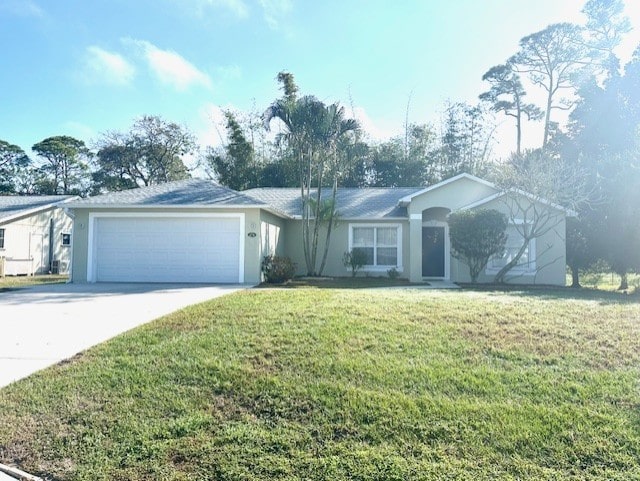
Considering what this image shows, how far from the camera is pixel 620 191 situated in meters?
14.2

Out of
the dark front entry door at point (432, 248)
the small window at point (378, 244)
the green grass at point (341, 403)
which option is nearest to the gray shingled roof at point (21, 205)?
the small window at point (378, 244)

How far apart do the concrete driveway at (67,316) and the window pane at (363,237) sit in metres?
7.51

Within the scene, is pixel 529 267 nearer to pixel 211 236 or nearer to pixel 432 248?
pixel 432 248

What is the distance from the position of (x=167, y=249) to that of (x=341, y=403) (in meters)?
11.8

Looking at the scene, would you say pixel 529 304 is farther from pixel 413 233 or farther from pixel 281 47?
pixel 281 47

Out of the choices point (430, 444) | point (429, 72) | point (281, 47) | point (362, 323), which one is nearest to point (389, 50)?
point (281, 47)

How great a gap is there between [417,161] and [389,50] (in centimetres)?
1792

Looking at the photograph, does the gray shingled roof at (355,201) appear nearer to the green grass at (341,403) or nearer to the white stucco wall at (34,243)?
the white stucco wall at (34,243)

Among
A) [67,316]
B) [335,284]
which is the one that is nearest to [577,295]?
[335,284]

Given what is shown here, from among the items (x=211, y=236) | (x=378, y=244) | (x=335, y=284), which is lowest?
(x=335, y=284)

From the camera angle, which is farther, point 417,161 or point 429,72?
point 417,161

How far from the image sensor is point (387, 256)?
17.5 meters

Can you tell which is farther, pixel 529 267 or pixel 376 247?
pixel 376 247

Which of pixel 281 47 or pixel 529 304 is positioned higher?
pixel 281 47
